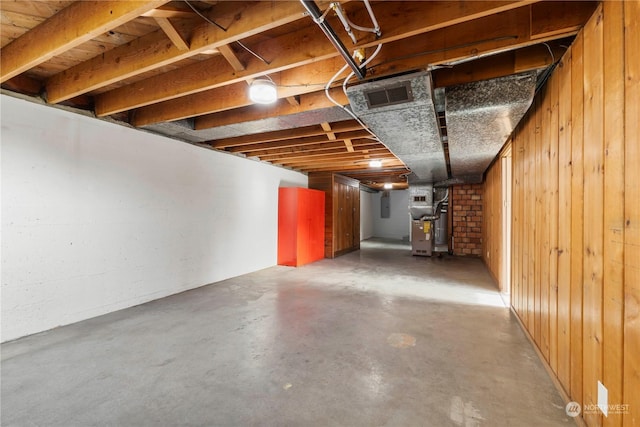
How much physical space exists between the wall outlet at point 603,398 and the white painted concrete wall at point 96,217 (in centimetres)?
398

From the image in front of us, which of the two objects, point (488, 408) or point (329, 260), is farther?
point (329, 260)

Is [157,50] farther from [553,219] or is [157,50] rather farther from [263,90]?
[553,219]

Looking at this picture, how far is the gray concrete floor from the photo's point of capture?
56.8 inches

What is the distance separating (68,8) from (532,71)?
2974 millimetres

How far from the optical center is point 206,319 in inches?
108

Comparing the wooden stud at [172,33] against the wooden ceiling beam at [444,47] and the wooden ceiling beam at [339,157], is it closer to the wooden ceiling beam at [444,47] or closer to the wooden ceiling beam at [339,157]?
the wooden ceiling beam at [444,47]

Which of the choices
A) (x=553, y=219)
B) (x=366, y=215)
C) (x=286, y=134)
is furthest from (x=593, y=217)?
(x=366, y=215)

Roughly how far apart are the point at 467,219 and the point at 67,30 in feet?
24.2

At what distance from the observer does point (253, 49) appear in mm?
1930

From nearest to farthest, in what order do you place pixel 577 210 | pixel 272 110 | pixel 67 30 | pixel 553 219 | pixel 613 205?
pixel 613 205 < pixel 577 210 < pixel 67 30 < pixel 553 219 < pixel 272 110

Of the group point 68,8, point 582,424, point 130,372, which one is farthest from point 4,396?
point 582,424

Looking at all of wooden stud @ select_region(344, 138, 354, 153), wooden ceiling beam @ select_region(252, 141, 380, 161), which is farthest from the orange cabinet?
wooden stud @ select_region(344, 138, 354, 153)

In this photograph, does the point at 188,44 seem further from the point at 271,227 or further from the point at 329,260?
the point at 329,260

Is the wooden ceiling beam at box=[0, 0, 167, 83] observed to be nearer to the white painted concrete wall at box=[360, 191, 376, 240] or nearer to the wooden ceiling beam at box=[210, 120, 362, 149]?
the wooden ceiling beam at box=[210, 120, 362, 149]
